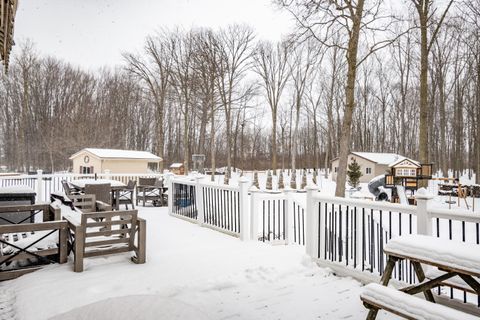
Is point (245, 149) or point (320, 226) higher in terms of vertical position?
point (245, 149)

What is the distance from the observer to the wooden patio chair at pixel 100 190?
7146 mm

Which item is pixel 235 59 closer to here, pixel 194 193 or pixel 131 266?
pixel 194 193

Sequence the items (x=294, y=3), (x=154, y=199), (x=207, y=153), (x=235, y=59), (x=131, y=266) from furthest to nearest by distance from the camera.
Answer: (x=207, y=153) < (x=235, y=59) < (x=154, y=199) < (x=294, y=3) < (x=131, y=266)

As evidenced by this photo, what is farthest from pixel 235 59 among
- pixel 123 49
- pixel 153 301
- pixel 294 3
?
pixel 153 301

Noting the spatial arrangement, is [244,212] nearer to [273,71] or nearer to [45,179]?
[45,179]

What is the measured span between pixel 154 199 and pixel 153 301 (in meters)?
7.80

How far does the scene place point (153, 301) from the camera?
8.89 ft

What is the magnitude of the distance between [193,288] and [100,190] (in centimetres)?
471

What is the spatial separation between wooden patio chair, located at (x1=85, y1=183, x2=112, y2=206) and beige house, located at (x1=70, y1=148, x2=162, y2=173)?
36.5ft

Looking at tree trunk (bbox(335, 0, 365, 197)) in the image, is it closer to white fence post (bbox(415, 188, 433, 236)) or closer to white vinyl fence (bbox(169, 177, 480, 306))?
white vinyl fence (bbox(169, 177, 480, 306))

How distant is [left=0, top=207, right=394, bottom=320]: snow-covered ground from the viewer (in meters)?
2.72

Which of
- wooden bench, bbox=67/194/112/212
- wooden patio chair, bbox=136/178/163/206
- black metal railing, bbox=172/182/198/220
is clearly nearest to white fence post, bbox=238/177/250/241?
black metal railing, bbox=172/182/198/220

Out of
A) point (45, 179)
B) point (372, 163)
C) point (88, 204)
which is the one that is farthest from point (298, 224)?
point (372, 163)

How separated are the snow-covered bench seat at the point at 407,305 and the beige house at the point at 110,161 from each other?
1755cm
